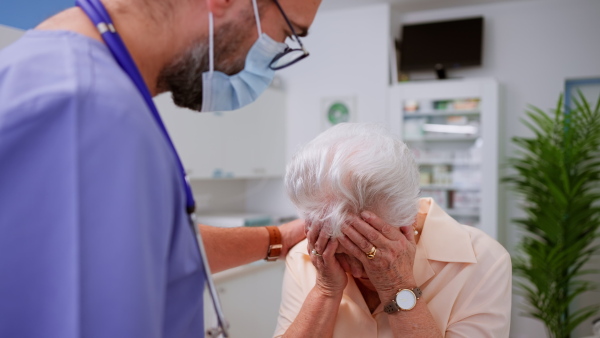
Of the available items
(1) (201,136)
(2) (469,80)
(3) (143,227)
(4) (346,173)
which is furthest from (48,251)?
(2) (469,80)

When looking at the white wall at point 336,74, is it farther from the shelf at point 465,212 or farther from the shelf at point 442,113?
the shelf at point 465,212

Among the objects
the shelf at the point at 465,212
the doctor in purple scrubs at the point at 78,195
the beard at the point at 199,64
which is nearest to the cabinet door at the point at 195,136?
the shelf at the point at 465,212

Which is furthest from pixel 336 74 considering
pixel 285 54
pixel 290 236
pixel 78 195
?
pixel 78 195

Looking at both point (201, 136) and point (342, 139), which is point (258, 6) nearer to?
point (342, 139)

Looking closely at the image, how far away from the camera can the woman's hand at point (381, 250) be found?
1.22 m

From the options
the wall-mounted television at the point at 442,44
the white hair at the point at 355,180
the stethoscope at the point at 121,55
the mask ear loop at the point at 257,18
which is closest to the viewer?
the stethoscope at the point at 121,55

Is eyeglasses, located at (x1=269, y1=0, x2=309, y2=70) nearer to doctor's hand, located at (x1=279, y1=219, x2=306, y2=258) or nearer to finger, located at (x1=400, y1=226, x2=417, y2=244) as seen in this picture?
finger, located at (x1=400, y1=226, x2=417, y2=244)

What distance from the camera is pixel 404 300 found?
4.05 ft

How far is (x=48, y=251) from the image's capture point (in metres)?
0.58

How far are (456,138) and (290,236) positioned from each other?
326 cm

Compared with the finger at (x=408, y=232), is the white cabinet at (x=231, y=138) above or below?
below

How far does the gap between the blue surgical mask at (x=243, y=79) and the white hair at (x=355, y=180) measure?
30 centimetres

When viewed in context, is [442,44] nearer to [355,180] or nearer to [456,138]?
[456,138]

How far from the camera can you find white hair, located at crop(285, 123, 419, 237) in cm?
122
